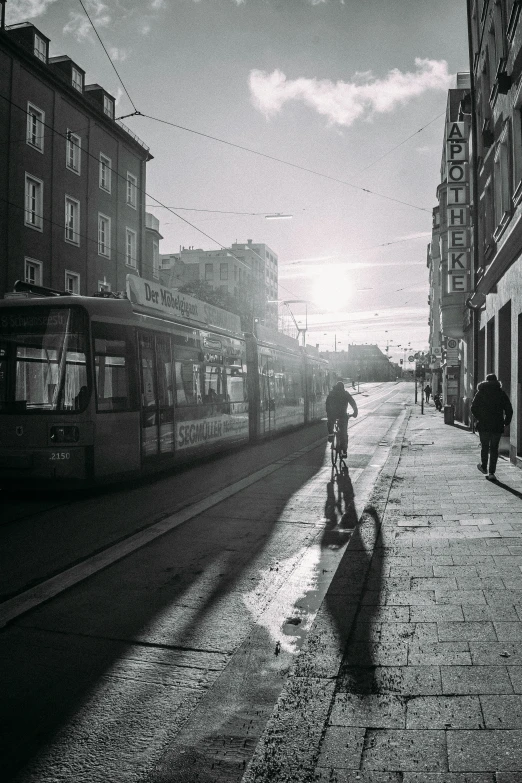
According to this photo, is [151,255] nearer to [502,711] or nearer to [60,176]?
[60,176]

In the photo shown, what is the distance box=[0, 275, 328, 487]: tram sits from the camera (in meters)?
9.45

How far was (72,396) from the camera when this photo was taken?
954 centimetres

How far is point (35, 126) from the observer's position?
88.8 feet

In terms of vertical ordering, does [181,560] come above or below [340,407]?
below

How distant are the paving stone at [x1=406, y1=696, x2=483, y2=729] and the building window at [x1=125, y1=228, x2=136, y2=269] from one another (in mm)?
32866

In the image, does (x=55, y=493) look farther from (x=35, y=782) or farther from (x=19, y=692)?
(x=35, y=782)

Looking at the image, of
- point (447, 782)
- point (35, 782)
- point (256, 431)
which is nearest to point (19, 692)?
point (35, 782)

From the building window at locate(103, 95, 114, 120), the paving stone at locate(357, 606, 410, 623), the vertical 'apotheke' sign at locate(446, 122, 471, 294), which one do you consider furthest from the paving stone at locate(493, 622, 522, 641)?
the building window at locate(103, 95, 114, 120)

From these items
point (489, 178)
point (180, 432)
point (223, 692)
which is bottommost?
point (223, 692)

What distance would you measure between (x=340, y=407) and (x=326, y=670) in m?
10.6

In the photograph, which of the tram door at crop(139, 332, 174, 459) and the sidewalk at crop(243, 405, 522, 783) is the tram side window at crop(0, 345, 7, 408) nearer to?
the tram door at crop(139, 332, 174, 459)

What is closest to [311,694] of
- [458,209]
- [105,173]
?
[458,209]

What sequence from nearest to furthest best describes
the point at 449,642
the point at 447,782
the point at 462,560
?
the point at 447,782 → the point at 449,642 → the point at 462,560

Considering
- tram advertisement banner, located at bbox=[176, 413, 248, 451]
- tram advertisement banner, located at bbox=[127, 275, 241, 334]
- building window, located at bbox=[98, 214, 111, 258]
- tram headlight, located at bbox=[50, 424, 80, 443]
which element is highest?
building window, located at bbox=[98, 214, 111, 258]
